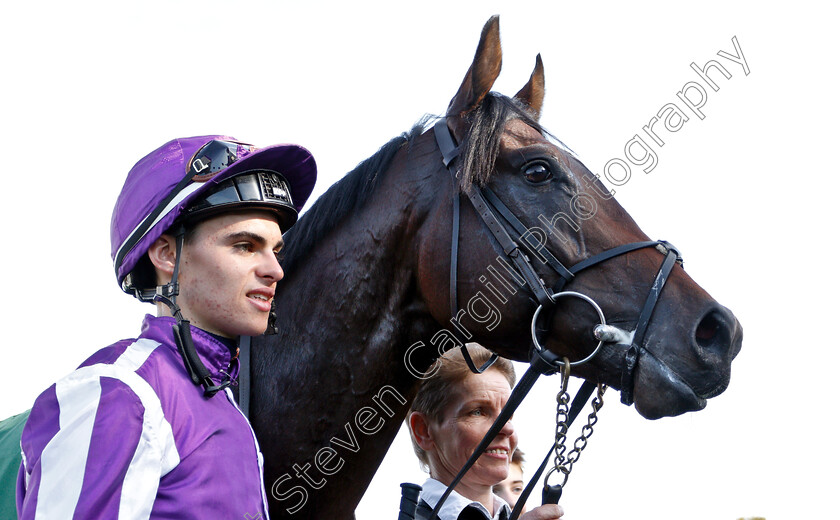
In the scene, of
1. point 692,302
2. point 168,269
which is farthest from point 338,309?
point 692,302

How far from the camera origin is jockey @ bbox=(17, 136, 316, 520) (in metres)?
1.59

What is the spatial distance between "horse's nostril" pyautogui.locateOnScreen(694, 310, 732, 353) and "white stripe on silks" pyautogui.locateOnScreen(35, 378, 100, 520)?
6.54 feet

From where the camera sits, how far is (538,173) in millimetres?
3066

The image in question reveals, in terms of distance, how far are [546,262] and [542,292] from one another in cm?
13

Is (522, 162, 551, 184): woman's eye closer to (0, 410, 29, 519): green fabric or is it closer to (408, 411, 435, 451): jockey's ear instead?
(408, 411, 435, 451): jockey's ear

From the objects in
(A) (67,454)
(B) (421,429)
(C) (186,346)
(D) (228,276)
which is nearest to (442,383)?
(B) (421,429)

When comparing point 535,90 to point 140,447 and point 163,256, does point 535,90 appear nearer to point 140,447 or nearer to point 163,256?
point 163,256

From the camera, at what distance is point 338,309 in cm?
305

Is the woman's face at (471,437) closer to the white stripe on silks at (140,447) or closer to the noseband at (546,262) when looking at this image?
the noseband at (546,262)

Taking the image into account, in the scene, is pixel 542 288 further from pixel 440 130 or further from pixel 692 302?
pixel 440 130

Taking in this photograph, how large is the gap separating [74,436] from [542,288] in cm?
180

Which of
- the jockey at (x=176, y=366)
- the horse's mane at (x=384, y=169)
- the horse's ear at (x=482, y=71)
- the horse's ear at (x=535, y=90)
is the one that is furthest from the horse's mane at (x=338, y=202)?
the horse's ear at (x=535, y=90)

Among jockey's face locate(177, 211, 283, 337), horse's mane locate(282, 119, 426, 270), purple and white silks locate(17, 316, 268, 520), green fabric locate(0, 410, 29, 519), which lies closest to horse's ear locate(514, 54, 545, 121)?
horse's mane locate(282, 119, 426, 270)

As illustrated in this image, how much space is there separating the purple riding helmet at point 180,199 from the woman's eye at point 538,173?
1.06 m
